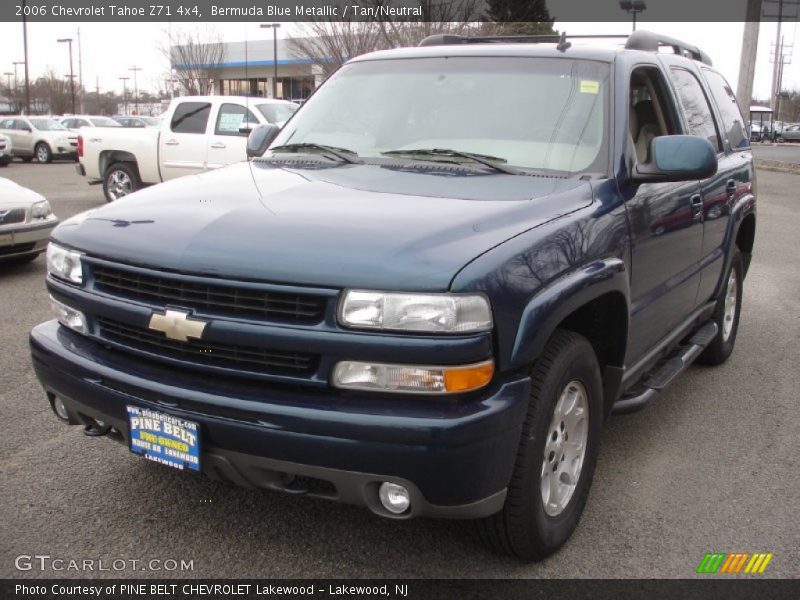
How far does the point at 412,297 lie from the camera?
2.37 meters

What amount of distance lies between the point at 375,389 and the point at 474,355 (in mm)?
314

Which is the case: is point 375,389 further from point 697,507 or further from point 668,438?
point 668,438

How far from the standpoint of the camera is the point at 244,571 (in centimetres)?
290

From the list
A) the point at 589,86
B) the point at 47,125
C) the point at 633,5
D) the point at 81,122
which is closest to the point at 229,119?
the point at 589,86

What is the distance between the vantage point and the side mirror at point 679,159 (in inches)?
130

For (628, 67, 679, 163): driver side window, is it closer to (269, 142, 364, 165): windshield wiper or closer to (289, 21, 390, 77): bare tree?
(269, 142, 364, 165): windshield wiper

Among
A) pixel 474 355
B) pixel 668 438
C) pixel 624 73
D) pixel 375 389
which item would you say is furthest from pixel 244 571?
pixel 624 73

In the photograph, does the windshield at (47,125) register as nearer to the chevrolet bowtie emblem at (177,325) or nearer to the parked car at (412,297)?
the parked car at (412,297)

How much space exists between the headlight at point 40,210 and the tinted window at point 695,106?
6.20 metres

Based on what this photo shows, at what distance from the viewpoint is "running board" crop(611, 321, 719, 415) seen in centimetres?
363

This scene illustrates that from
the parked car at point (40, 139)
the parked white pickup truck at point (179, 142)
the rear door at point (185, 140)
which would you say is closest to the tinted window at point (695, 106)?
the parked white pickup truck at point (179, 142)

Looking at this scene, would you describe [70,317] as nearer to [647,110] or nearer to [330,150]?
[330,150]

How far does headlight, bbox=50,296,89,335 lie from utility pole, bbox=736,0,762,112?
2031 cm

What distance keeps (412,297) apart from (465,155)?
129 cm
